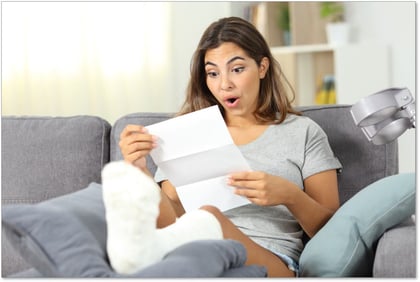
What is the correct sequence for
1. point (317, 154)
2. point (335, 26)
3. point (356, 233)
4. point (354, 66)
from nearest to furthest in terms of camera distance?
point (356, 233)
point (317, 154)
point (354, 66)
point (335, 26)

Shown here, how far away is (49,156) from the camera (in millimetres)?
1936

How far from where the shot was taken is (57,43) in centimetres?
355

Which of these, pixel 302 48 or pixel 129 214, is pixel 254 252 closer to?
pixel 129 214

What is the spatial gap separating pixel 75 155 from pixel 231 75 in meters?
0.48

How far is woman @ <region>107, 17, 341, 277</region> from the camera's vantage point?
1596 mm

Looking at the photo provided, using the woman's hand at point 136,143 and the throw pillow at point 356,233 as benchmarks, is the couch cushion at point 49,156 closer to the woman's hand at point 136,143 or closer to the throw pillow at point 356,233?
the woman's hand at point 136,143

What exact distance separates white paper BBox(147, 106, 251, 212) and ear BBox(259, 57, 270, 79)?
1.19ft

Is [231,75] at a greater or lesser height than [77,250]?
greater

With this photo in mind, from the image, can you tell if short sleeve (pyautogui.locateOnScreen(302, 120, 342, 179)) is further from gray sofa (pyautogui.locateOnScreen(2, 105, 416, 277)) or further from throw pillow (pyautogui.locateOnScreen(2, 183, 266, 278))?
throw pillow (pyautogui.locateOnScreen(2, 183, 266, 278))

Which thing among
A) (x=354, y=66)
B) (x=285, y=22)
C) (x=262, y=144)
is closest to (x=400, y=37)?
(x=354, y=66)

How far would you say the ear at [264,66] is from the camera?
1.85 m

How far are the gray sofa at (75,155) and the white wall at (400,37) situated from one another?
1693mm

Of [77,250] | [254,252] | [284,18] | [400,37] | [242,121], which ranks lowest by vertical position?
[254,252]

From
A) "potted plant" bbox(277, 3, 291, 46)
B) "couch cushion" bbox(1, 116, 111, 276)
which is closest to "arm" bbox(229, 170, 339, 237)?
"couch cushion" bbox(1, 116, 111, 276)
